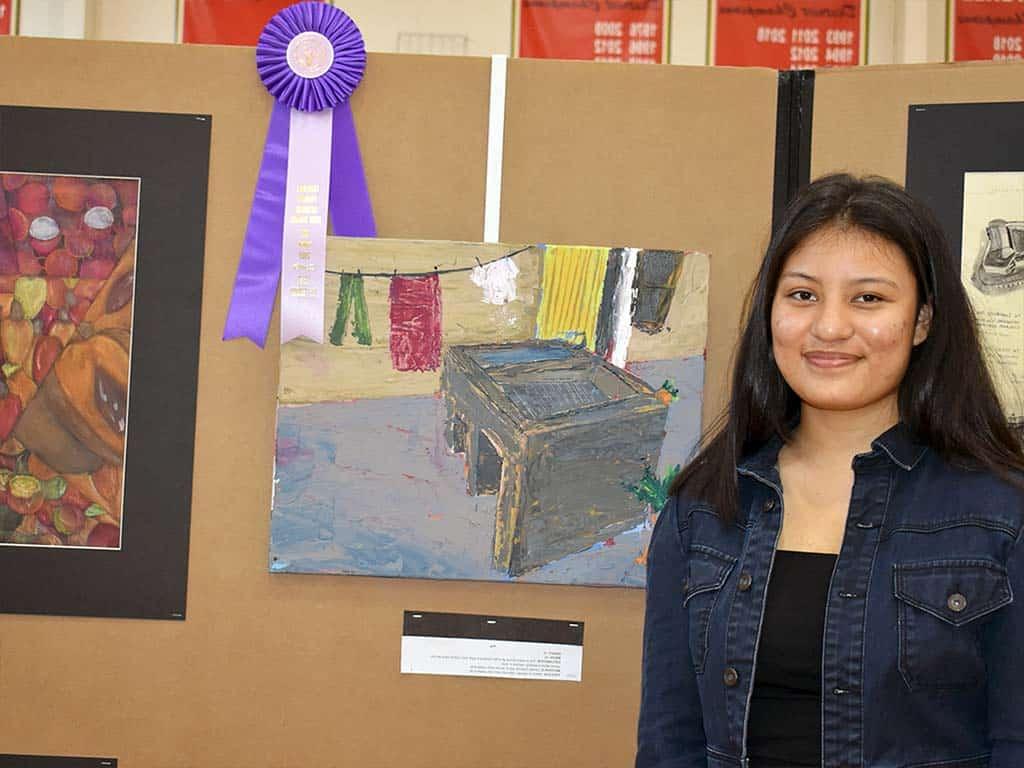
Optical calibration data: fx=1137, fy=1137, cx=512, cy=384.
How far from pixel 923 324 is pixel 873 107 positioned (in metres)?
0.75

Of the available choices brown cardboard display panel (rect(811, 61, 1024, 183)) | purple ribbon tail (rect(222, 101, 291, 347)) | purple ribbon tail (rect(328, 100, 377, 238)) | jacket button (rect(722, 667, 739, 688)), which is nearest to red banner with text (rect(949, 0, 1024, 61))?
brown cardboard display panel (rect(811, 61, 1024, 183))

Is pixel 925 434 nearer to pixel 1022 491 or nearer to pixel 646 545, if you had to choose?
pixel 1022 491

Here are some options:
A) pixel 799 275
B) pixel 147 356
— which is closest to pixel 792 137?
pixel 799 275

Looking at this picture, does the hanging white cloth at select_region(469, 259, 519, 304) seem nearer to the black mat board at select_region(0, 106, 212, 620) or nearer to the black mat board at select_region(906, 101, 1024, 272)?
the black mat board at select_region(0, 106, 212, 620)

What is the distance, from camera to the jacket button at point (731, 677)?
114cm

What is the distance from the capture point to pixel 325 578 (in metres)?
1.82

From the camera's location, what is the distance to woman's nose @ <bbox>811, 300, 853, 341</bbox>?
115cm

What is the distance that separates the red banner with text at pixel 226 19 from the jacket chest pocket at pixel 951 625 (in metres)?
2.55

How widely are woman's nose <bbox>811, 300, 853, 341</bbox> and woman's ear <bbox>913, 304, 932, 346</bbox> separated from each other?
84mm

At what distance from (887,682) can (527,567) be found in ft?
2.58

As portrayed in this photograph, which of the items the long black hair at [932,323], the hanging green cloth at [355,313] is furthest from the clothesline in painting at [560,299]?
the long black hair at [932,323]

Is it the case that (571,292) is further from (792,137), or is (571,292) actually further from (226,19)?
(226,19)

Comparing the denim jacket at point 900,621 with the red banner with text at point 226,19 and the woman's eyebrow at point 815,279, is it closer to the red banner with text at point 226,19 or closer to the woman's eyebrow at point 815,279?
the woman's eyebrow at point 815,279

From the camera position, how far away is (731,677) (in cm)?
115
